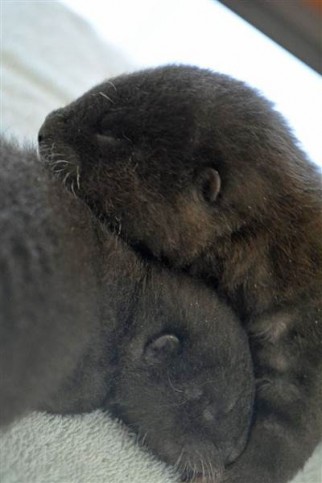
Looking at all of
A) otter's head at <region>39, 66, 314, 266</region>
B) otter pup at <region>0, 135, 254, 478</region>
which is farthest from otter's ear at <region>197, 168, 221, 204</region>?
otter pup at <region>0, 135, 254, 478</region>

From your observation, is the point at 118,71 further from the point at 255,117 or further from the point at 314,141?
the point at 255,117

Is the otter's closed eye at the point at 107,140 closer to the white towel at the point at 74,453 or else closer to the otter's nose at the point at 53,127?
the otter's nose at the point at 53,127

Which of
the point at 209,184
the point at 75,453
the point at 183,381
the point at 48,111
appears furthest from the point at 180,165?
the point at 48,111

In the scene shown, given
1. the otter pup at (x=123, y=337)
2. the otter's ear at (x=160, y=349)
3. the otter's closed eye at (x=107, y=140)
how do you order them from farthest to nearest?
1. the otter's closed eye at (x=107, y=140)
2. the otter's ear at (x=160, y=349)
3. the otter pup at (x=123, y=337)

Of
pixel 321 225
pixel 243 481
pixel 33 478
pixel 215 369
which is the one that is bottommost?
pixel 33 478

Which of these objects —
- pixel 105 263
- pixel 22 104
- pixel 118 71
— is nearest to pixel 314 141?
pixel 118 71

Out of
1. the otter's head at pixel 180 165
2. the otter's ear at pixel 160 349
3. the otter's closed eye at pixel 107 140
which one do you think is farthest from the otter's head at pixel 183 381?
the otter's closed eye at pixel 107 140

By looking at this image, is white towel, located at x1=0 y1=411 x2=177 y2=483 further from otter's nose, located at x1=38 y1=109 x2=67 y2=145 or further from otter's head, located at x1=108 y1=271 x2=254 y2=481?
→ otter's nose, located at x1=38 y1=109 x2=67 y2=145
